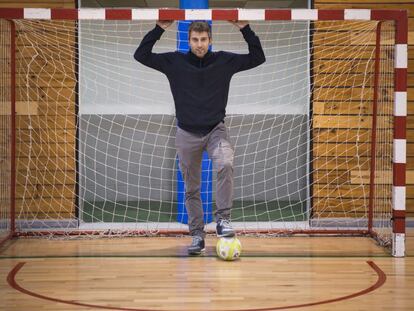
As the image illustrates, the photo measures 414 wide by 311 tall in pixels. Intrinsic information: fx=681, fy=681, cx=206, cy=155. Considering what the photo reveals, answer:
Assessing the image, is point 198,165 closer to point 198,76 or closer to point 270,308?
point 198,76

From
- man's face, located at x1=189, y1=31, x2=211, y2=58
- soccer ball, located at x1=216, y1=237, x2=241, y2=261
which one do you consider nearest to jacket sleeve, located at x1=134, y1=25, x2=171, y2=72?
man's face, located at x1=189, y1=31, x2=211, y2=58

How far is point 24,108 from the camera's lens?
6.70 meters

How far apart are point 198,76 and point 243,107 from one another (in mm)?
2944

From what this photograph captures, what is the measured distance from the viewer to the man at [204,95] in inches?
200

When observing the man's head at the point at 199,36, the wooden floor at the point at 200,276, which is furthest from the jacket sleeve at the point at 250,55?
the wooden floor at the point at 200,276

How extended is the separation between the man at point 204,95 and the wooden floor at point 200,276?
0.55 meters

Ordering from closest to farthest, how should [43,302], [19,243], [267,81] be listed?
[43,302] → [19,243] → [267,81]

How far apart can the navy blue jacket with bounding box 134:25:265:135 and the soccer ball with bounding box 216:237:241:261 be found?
2.73 feet

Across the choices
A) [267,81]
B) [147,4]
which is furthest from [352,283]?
[147,4]

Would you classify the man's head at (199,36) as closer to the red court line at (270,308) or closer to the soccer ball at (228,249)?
the soccer ball at (228,249)

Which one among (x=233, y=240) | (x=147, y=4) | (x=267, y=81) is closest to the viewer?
(x=233, y=240)

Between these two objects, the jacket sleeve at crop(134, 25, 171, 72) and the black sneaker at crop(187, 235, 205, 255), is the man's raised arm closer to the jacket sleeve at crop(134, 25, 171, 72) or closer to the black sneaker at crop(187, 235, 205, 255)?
the jacket sleeve at crop(134, 25, 171, 72)

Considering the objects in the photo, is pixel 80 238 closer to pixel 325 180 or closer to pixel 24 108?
pixel 24 108

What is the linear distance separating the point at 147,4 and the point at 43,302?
606 cm
